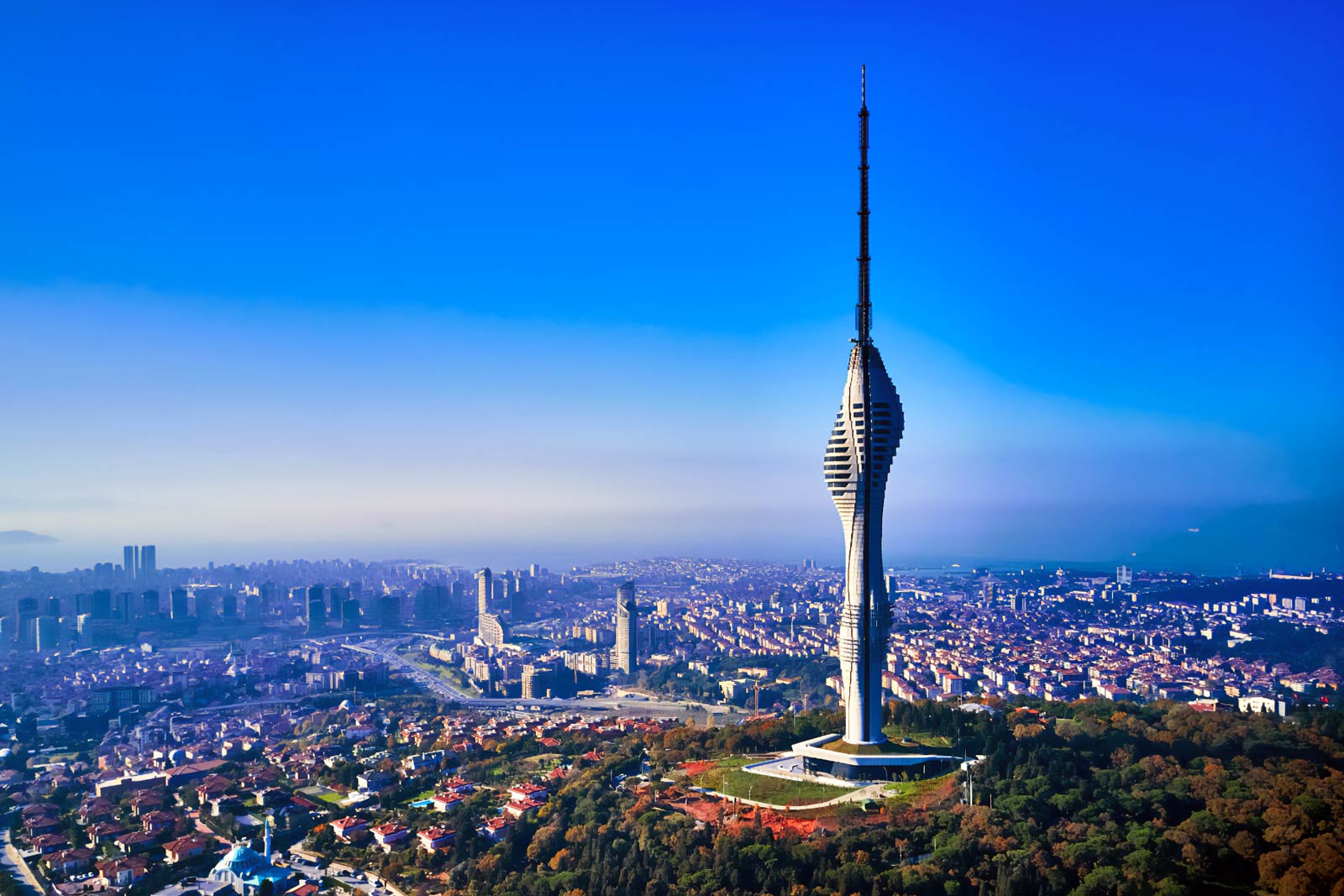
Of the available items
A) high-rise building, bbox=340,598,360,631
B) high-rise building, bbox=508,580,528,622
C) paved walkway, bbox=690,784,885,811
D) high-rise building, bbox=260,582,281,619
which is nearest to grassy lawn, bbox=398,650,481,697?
high-rise building, bbox=340,598,360,631

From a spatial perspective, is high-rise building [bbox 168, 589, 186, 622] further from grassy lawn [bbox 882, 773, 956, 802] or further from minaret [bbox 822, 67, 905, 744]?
grassy lawn [bbox 882, 773, 956, 802]

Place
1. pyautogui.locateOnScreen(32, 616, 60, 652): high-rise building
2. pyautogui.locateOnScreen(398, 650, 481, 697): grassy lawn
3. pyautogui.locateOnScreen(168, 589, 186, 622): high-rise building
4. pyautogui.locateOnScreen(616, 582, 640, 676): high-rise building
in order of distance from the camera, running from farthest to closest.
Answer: pyautogui.locateOnScreen(168, 589, 186, 622): high-rise building
pyautogui.locateOnScreen(32, 616, 60, 652): high-rise building
pyautogui.locateOnScreen(616, 582, 640, 676): high-rise building
pyautogui.locateOnScreen(398, 650, 481, 697): grassy lawn

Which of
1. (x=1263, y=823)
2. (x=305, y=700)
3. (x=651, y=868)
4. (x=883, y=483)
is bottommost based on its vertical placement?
(x=305, y=700)

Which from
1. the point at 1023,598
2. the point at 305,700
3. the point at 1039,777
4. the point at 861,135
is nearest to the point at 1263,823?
the point at 1039,777

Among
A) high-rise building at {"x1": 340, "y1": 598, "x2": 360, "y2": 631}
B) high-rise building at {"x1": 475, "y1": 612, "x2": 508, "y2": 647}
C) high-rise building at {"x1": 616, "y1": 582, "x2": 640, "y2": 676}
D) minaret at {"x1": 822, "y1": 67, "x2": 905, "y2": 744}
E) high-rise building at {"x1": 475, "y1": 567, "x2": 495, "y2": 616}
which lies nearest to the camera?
minaret at {"x1": 822, "y1": 67, "x2": 905, "y2": 744}

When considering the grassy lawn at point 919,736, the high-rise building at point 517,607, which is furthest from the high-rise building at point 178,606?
the grassy lawn at point 919,736

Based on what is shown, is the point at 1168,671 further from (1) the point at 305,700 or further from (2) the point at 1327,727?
(1) the point at 305,700

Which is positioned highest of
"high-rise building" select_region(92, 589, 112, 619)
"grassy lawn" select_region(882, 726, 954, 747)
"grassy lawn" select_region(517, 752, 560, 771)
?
"grassy lawn" select_region(882, 726, 954, 747)
